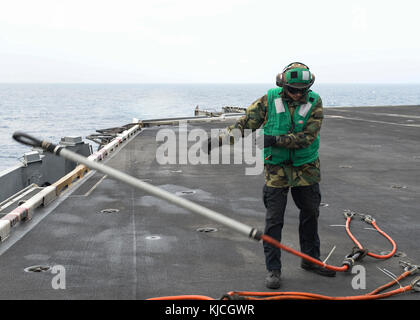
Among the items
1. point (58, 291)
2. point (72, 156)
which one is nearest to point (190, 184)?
point (58, 291)

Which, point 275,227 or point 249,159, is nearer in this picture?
point 275,227

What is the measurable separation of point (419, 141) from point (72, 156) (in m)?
15.2

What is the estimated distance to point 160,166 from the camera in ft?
39.1

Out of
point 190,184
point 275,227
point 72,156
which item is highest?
point 72,156

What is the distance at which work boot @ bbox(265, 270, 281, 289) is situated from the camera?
4.40 metres

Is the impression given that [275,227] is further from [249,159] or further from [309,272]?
[249,159]

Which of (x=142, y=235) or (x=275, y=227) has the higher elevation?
(x=275, y=227)

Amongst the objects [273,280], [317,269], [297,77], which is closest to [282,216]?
[273,280]

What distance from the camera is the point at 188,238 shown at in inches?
239

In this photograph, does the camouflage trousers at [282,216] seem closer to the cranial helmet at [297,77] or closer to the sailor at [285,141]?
the sailor at [285,141]

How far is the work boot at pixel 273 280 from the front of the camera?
4.40m

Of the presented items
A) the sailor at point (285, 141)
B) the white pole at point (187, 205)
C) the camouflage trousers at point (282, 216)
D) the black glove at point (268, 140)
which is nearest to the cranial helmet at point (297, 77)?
the sailor at point (285, 141)

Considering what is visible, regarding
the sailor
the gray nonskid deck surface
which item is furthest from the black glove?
the gray nonskid deck surface
